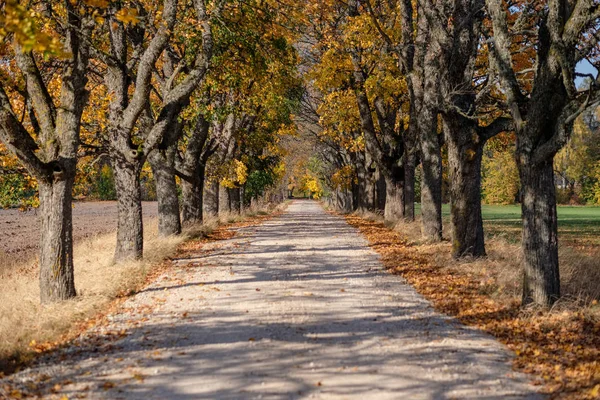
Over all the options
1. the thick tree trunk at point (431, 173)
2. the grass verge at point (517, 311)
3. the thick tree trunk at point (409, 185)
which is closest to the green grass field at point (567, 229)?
the thick tree trunk at point (431, 173)

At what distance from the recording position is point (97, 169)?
15.6 metres

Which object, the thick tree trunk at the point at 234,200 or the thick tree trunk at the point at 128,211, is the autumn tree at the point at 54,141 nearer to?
the thick tree trunk at the point at 128,211

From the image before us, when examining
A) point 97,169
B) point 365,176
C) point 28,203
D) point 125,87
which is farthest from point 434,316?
point 365,176

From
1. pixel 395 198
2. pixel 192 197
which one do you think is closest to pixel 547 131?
pixel 192 197

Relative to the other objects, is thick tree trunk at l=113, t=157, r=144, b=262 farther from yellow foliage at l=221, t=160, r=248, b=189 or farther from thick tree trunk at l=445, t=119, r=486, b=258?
yellow foliage at l=221, t=160, r=248, b=189

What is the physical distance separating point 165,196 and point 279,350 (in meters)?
12.1

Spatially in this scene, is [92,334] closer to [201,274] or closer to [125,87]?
[201,274]

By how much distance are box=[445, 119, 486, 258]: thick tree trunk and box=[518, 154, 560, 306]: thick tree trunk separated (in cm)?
394

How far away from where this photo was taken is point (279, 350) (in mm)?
6039

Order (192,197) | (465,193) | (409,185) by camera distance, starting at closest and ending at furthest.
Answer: (465,193) → (192,197) → (409,185)

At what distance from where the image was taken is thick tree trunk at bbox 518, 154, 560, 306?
25.2 feet

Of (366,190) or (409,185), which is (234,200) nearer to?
(366,190)

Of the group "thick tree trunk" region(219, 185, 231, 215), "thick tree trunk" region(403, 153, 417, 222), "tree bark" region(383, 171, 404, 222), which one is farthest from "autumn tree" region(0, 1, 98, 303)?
"thick tree trunk" region(219, 185, 231, 215)

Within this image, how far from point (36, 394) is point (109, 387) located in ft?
2.04
